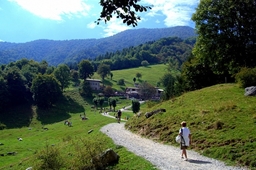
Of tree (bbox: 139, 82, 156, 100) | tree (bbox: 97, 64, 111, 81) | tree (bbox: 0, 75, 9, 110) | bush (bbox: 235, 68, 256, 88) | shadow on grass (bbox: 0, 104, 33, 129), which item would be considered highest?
tree (bbox: 97, 64, 111, 81)

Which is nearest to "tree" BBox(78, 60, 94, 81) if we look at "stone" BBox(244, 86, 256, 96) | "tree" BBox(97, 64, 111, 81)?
"tree" BBox(97, 64, 111, 81)

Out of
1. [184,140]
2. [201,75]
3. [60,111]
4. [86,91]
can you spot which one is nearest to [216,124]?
[184,140]

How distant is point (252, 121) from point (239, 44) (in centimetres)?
2410

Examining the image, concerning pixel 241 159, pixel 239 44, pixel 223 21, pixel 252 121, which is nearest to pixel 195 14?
pixel 223 21

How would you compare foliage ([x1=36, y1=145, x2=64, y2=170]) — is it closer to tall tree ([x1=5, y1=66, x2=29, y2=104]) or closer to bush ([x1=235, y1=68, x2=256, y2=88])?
bush ([x1=235, y1=68, x2=256, y2=88])

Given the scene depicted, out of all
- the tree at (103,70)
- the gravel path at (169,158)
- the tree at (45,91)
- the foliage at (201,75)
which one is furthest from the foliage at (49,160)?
the tree at (103,70)

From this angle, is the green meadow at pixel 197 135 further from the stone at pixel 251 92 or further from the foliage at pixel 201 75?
the foliage at pixel 201 75

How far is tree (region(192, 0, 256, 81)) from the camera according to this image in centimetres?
4128

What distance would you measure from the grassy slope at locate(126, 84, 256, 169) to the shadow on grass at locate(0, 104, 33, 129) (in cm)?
8095

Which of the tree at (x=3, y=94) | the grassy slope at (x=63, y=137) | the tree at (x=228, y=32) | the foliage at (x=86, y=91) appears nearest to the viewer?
the grassy slope at (x=63, y=137)

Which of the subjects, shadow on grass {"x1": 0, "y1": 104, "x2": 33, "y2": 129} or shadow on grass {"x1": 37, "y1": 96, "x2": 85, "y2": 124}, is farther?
shadow on grass {"x1": 37, "y1": 96, "x2": 85, "y2": 124}

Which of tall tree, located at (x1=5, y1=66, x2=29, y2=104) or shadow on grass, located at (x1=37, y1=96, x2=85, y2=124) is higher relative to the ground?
tall tree, located at (x1=5, y1=66, x2=29, y2=104)

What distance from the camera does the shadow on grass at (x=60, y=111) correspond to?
360 feet

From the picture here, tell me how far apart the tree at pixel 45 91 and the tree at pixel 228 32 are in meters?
96.7
